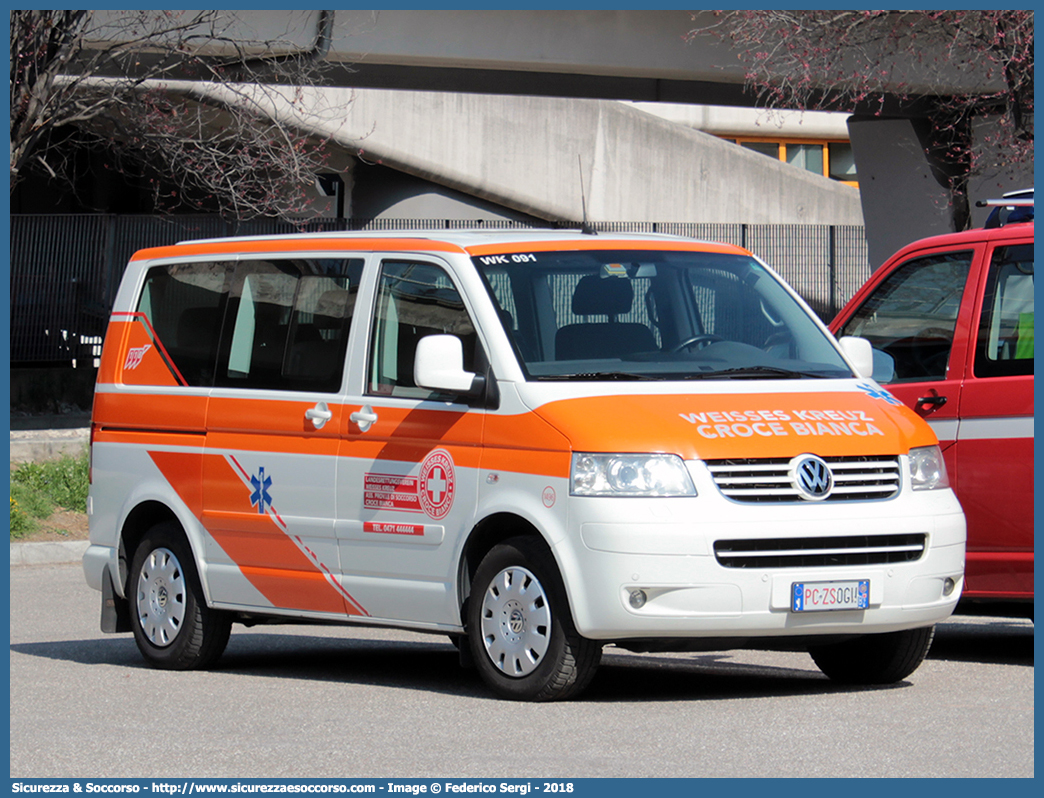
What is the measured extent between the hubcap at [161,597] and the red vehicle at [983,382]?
151 inches

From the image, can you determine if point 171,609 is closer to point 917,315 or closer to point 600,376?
point 600,376

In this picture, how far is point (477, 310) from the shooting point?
7.72 metres

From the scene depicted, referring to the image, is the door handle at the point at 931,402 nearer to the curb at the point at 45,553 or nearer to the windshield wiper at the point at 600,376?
the windshield wiper at the point at 600,376

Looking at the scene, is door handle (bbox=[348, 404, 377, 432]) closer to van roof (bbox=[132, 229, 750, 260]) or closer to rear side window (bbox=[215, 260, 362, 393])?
rear side window (bbox=[215, 260, 362, 393])

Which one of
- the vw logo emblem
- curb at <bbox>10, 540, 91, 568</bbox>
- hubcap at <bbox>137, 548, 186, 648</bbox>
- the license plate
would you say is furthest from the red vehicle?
curb at <bbox>10, 540, 91, 568</bbox>

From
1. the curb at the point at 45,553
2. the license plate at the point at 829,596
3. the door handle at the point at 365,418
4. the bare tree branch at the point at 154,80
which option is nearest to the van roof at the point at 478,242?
the door handle at the point at 365,418

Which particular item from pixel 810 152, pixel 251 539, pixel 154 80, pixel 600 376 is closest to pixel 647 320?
pixel 600 376

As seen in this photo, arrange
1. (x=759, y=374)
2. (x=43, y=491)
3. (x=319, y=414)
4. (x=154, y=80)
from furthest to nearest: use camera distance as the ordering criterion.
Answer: (x=154, y=80) < (x=43, y=491) < (x=319, y=414) < (x=759, y=374)

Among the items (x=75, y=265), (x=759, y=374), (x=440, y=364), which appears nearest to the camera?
(x=440, y=364)

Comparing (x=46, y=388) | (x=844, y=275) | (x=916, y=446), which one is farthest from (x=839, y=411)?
(x=844, y=275)

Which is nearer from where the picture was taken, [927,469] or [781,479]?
[781,479]

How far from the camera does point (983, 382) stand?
8.55 metres

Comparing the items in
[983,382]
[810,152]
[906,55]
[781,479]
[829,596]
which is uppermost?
[810,152]

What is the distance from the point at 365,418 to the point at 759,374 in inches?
72.7
